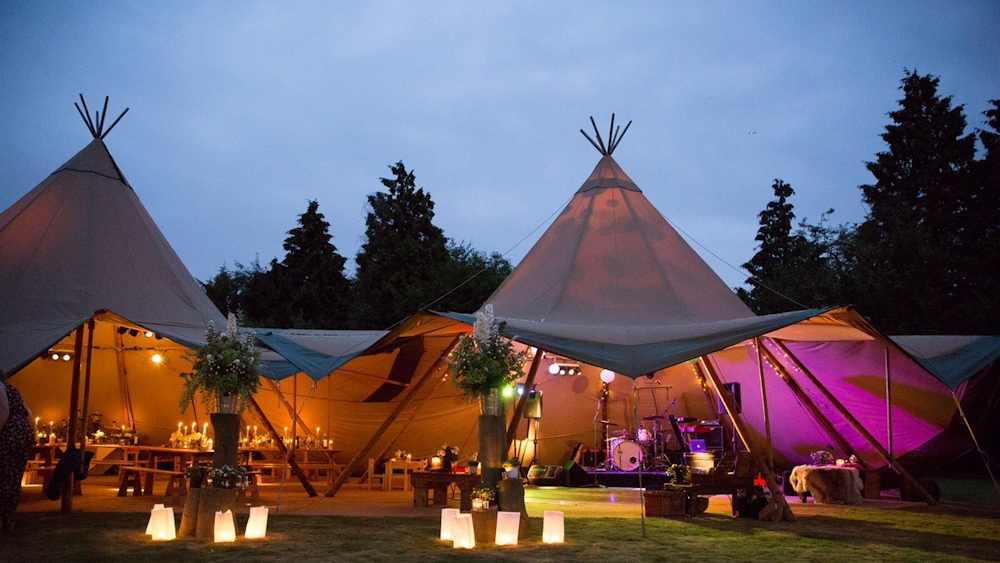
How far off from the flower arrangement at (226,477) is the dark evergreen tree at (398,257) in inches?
602

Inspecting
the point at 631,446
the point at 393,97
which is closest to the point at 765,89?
the point at 393,97

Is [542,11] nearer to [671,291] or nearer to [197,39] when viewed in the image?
[197,39]

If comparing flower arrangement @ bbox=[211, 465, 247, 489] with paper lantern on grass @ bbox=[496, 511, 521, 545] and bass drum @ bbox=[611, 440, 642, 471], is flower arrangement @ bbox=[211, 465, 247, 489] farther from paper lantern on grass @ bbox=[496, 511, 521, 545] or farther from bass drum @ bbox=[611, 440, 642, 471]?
bass drum @ bbox=[611, 440, 642, 471]

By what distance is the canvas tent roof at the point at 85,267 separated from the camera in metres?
8.62

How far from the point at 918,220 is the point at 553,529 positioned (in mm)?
16873

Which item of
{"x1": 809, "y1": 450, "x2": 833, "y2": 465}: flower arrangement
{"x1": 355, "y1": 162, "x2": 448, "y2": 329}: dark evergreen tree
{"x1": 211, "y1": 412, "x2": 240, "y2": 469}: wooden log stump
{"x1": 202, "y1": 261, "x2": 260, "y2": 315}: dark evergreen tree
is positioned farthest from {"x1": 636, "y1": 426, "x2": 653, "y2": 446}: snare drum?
{"x1": 202, "y1": 261, "x2": 260, "y2": 315}: dark evergreen tree

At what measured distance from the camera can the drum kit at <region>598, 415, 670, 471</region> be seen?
12.7 metres

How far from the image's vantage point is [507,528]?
6.04m

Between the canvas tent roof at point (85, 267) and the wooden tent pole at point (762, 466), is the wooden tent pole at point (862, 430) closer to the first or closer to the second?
the wooden tent pole at point (762, 466)

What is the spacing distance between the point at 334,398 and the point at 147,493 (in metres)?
3.24

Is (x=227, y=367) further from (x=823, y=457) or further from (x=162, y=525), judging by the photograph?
(x=823, y=457)

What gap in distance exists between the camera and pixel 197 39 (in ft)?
390

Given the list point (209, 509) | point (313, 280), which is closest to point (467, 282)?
point (313, 280)

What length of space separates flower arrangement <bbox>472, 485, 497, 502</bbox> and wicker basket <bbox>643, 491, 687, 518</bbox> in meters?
2.42
